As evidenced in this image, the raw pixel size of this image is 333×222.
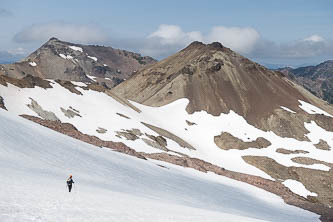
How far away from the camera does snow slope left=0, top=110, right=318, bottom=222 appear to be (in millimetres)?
17438

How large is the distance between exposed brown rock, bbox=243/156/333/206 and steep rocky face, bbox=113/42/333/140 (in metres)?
26.0

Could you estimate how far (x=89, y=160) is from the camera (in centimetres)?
3888

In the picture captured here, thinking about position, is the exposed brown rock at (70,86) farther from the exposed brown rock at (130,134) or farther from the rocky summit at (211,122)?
the exposed brown rock at (130,134)

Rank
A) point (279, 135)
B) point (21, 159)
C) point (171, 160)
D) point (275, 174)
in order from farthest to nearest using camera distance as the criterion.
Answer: point (279, 135) < point (275, 174) < point (171, 160) < point (21, 159)

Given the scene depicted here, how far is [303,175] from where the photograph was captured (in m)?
87.6

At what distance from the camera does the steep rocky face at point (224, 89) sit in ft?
405

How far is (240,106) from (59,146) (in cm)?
9788

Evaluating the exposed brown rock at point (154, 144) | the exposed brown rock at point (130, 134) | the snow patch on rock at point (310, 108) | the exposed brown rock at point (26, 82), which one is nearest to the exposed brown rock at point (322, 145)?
the snow patch on rock at point (310, 108)

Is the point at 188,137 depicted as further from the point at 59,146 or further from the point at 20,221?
the point at 20,221

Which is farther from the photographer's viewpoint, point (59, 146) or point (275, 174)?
point (275, 174)

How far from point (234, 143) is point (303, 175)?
21804 mm

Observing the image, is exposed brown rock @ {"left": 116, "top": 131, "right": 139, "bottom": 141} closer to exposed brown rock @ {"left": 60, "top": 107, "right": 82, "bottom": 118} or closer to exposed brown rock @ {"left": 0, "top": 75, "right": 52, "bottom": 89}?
exposed brown rock @ {"left": 60, "top": 107, "right": 82, "bottom": 118}

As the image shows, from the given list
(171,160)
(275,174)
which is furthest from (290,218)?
(275,174)

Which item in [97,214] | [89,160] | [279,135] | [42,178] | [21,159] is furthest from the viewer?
[279,135]
